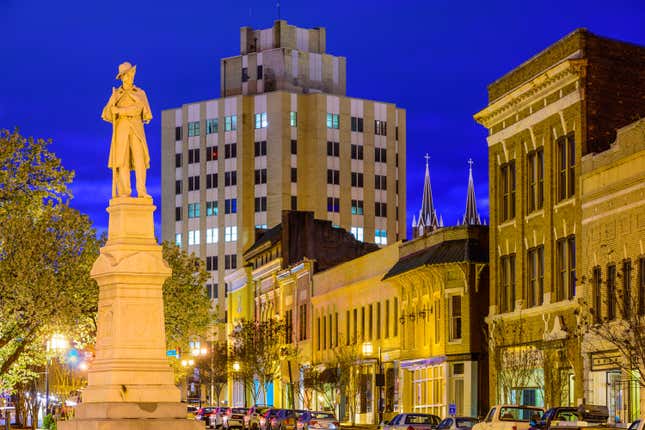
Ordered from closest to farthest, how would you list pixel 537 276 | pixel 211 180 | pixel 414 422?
pixel 414 422
pixel 537 276
pixel 211 180

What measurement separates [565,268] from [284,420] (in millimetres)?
14762

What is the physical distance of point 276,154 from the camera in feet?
517

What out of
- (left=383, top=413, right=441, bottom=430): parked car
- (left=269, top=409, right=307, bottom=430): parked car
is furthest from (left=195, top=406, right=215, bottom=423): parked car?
(left=383, top=413, right=441, bottom=430): parked car

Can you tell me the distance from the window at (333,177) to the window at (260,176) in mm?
7499

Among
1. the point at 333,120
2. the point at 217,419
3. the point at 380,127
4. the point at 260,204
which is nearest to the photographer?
the point at 217,419

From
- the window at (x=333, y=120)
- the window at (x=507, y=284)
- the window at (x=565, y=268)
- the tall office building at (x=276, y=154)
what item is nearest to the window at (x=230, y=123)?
the tall office building at (x=276, y=154)

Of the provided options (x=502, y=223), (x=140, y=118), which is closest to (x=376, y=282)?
(x=502, y=223)

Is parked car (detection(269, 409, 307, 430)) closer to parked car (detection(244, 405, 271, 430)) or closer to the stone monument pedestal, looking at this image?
parked car (detection(244, 405, 271, 430))

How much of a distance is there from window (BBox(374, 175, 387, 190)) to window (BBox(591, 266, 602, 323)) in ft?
379

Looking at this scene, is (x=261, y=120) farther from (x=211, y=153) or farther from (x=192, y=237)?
(x=192, y=237)

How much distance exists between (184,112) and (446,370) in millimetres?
103720

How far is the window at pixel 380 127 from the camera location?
16512 centimetres

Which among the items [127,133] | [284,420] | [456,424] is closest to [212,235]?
[284,420]

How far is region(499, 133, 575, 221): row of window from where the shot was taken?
53188mm
